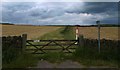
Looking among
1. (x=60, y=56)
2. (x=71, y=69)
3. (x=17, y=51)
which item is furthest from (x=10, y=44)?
(x=71, y=69)

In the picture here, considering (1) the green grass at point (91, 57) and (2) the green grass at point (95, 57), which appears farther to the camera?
(1) the green grass at point (91, 57)

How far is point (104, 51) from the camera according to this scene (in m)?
14.4

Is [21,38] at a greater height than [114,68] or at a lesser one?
greater

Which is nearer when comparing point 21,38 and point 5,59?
point 5,59

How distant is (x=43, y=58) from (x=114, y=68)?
4.59 m

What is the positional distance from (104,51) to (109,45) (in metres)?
0.45

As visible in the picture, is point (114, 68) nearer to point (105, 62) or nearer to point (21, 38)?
point (105, 62)

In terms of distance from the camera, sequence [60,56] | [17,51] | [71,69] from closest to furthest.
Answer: [71,69] → [17,51] → [60,56]

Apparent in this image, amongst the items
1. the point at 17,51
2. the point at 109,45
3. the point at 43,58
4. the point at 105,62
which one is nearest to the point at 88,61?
the point at 105,62

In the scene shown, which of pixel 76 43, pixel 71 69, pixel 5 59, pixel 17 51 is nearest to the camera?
pixel 71 69

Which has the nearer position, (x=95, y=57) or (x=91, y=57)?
(x=95, y=57)

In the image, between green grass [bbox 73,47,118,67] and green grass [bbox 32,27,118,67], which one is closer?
green grass [bbox 73,47,118,67]

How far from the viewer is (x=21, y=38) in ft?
50.7

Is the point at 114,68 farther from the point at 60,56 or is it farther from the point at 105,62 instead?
the point at 60,56
